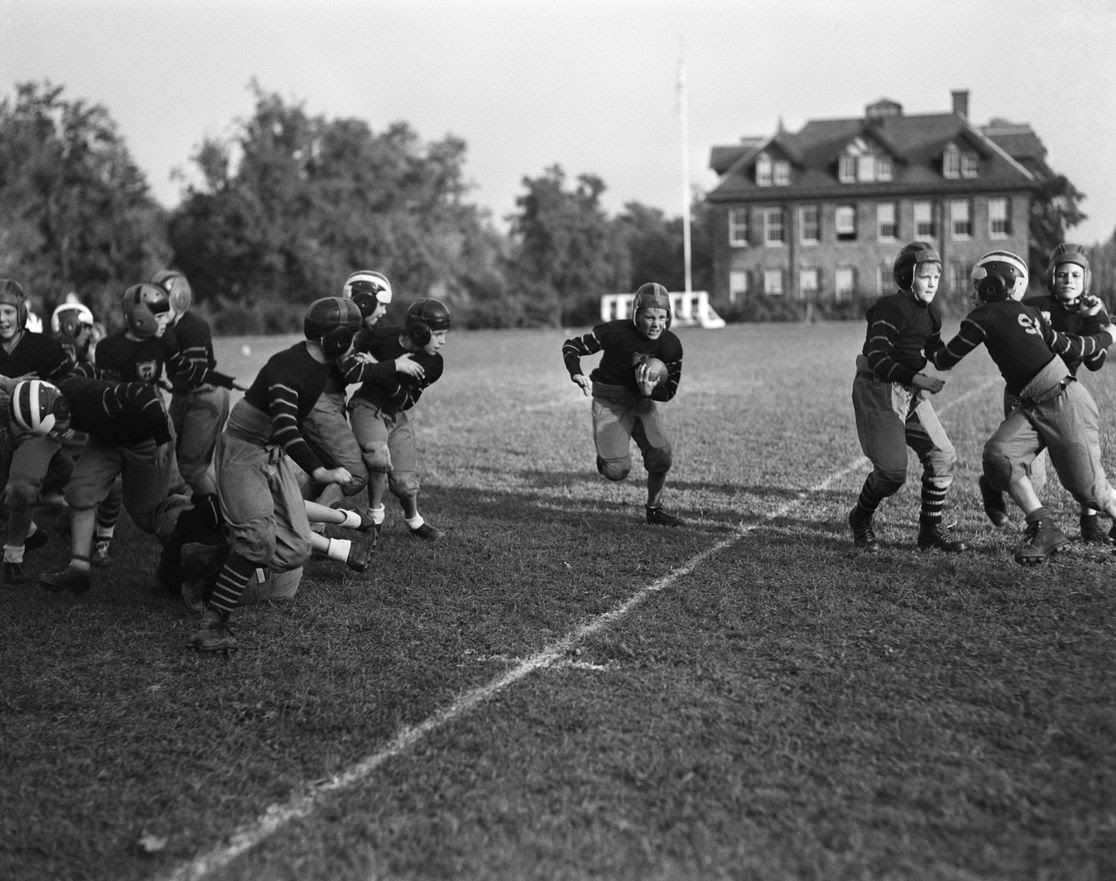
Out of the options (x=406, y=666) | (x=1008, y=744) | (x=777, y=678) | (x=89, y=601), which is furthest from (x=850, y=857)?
(x=89, y=601)

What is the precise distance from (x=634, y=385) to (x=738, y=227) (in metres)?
49.8

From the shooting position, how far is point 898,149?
181 feet

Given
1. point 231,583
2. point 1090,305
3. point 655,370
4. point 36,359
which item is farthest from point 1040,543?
point 36,359

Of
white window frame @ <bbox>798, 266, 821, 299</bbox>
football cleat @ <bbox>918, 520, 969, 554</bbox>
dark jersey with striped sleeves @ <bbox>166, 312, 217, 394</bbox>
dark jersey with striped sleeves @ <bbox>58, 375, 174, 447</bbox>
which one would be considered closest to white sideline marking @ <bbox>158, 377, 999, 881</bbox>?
football cleat @ <bbox>918, 520, 969, 554</bbox>

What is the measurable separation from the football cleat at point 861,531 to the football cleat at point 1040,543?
96 centimetres

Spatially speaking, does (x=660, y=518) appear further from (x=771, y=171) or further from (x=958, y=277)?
(x=771, y=171)

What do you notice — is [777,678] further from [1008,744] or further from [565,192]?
[565,192]

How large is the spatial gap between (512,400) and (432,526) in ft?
32.6

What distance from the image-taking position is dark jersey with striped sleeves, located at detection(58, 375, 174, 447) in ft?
22.4

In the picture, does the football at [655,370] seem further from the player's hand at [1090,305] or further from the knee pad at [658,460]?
the player's hand at [1090,305]

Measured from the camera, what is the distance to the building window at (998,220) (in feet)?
175

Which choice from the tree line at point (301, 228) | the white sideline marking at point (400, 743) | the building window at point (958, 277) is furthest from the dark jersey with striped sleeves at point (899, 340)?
the building window at point (958, 277)

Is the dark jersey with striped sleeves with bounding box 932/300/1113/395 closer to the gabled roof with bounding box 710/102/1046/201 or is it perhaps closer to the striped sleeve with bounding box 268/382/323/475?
the striped sleeve with bounding box 268/382/323/475

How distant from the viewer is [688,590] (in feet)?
21.5
